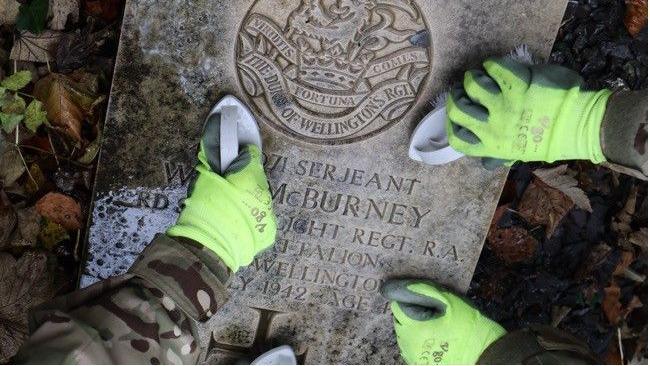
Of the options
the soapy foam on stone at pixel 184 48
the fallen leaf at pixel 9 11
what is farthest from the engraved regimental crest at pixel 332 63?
the fallen leaf at pixel 9 11

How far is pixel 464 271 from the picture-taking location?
8.66 ft

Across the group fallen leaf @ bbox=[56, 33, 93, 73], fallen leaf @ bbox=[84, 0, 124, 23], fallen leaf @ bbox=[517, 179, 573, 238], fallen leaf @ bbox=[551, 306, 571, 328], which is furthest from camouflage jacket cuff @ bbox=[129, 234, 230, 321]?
fallen leaf @ bbox=[551, 306, 571, 328]

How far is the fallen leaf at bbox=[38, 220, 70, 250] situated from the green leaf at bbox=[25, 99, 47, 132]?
1.15ft

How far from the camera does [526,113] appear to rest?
221 cm

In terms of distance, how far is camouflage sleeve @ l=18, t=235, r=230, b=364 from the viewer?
1.82m

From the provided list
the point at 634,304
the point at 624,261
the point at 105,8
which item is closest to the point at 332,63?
the point at 105,8

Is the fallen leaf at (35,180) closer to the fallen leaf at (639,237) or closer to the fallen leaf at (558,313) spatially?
the fallen leaf at (558,313)

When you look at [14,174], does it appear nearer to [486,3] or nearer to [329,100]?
[329,100]

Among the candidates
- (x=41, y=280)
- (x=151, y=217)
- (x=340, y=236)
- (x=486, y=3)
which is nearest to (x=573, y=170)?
(x=486, y=3)

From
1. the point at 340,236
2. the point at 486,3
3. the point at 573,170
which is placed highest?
the point at 486,3

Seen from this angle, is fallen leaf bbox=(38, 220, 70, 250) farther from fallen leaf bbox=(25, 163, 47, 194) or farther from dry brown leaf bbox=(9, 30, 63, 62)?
dry brown leaf bbox=(9, 30, 63, 62)

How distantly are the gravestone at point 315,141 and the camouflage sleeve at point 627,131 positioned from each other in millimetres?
411

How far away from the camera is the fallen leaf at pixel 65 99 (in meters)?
2.50

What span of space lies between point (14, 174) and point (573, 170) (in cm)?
207
